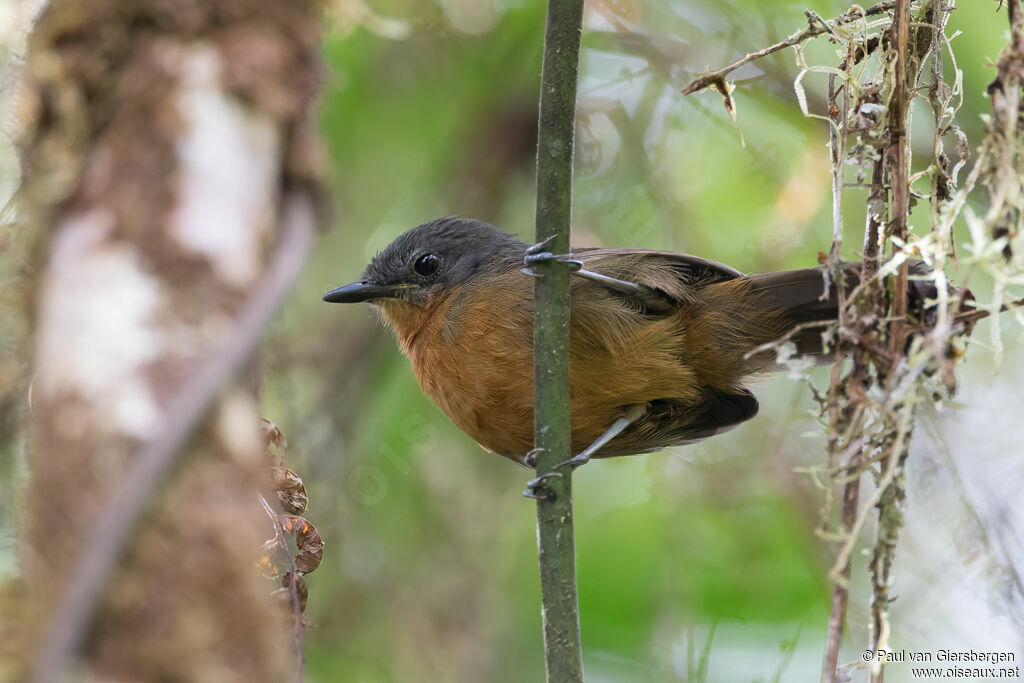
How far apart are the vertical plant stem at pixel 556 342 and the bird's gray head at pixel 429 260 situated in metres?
1.60

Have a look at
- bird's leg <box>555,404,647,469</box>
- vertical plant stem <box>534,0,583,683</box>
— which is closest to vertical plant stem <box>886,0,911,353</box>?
vertical plant stem <box>534,0,583,683</box>

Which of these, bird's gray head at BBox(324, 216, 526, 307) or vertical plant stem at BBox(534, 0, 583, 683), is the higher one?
bird's gray head at BBox(324, 216, 526, 307)

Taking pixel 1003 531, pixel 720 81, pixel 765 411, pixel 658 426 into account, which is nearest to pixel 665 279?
pixel 658 426

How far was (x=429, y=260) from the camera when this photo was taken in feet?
14.1

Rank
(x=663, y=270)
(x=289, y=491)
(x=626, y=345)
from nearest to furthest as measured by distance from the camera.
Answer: (x=289, y=491)
(x=626, y=345)
(x=663, y=270)

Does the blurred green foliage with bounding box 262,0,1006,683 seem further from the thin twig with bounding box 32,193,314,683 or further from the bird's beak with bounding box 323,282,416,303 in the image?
the thin twig with bounding box 32,193,314,683

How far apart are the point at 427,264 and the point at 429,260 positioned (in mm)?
20

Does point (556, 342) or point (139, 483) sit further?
point (556, 342)

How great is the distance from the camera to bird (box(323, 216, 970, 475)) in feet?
11.8

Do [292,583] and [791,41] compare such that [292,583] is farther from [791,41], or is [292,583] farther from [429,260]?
[429,260]

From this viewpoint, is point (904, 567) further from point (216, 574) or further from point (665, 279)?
point (216, 574)

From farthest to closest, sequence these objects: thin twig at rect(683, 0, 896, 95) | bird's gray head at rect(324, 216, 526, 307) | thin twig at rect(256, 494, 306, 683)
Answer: bird's gray head at rect(324, 216, 526, 307), thin twig at rect(683, 0, 896, 95), thin twig at rect(256, 494, 306, 683)

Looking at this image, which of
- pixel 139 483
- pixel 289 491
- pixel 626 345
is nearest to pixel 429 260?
pixel 626 345

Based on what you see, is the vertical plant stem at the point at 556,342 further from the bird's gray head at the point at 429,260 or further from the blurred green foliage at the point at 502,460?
the blurred green foliage at the point at 502,460
